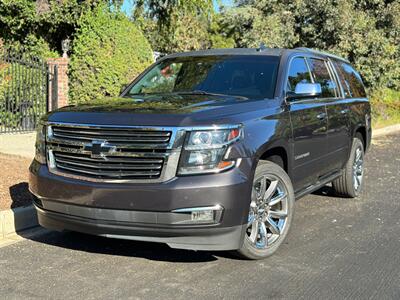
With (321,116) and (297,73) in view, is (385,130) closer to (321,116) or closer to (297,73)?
(321,116)

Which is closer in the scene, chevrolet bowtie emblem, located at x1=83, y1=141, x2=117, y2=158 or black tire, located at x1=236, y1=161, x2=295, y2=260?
chevrolet bowtie emblem, located at x1=83, y1=141, x2=117, y2=158

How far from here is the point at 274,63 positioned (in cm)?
539

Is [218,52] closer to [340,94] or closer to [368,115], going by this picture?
[340,94]

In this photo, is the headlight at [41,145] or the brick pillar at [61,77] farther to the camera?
the brick pillar at [61,77]

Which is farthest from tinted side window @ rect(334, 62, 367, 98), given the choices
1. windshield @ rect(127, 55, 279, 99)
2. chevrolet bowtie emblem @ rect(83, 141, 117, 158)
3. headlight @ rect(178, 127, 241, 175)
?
chevrolet bowtie emblem @ rect(83, 141, 117, 158)

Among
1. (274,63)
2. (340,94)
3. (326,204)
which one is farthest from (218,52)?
(326,204)

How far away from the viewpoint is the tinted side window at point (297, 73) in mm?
5331

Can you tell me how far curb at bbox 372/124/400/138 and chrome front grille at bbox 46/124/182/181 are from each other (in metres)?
13.1

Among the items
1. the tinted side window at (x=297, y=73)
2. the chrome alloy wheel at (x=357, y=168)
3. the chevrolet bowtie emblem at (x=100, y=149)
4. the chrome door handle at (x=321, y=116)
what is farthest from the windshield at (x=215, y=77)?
the chrome alloy wheel at (x=357, y=168)

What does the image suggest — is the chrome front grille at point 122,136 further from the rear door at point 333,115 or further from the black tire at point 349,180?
the black tire at point 349,180

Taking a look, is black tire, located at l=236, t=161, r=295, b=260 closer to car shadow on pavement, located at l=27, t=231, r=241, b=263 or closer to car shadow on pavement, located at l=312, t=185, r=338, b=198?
car shadow on pavement, located at l=27, t=231, r=241, b=263

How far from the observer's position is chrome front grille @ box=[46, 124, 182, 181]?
390 cm

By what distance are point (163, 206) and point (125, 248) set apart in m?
1.31

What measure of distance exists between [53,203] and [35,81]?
9.19 metres
